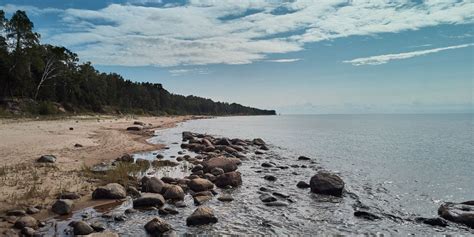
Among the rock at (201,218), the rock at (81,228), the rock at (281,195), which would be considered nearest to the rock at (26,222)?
the rock at (81,228)

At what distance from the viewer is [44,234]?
27.5 feet

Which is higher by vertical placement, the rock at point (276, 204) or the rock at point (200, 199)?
the rock at point (200, 199)

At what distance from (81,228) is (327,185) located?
933 cm

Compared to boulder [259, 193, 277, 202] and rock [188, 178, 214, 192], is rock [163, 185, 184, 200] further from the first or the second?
boulder [259, 193, 277, 202]

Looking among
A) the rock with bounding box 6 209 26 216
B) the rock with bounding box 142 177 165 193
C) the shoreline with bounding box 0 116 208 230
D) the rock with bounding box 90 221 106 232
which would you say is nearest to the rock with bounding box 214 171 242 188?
the rock with bounding box 142 177 165 193

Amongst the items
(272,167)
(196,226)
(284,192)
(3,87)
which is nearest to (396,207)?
(284,192)

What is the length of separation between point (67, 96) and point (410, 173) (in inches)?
3012

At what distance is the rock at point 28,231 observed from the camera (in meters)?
8.19

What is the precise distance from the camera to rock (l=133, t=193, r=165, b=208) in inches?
438

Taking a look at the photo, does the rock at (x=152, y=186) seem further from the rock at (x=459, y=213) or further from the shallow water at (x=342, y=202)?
the rock at (x=459, y=213)

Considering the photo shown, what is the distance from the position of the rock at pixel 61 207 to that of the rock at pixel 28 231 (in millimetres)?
1510

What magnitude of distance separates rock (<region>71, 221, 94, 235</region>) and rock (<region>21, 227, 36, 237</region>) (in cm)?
89

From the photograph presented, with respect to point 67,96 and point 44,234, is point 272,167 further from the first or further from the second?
point 67,96

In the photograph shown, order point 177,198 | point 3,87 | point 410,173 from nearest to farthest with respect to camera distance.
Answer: point 177,198 < point 410,173 < point 3,87
